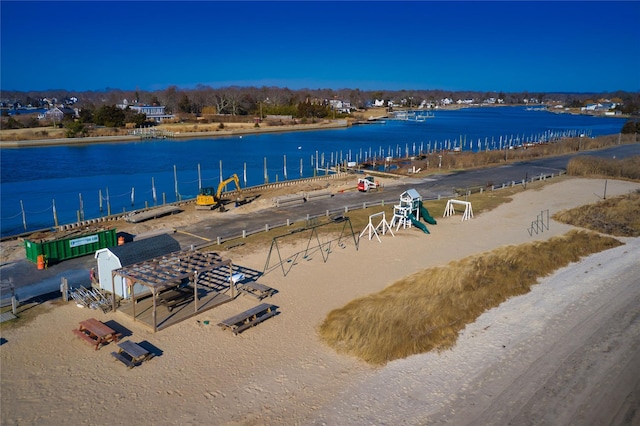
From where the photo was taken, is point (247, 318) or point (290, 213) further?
point (290, 213)

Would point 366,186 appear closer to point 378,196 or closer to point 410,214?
point 378,196

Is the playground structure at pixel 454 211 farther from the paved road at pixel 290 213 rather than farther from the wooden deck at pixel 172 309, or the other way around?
the wooden deck at pixel 172 309

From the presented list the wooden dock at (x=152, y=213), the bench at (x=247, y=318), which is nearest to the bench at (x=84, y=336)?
the bench at (x=247, y=318)

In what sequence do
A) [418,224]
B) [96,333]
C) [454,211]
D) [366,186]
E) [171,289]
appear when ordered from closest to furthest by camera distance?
[96,333]
[171,289]
[418,224]
[454,211]
[366,186]

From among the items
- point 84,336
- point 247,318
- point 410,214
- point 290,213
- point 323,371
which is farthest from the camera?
point 290,213

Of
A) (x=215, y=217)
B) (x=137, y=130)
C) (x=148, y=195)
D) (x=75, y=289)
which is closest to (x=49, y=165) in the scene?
(x=148, y=195)

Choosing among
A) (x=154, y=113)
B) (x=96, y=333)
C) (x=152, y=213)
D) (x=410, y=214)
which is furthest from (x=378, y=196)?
(x=154, y=113)

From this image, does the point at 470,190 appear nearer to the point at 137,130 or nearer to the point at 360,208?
the point at 360,208

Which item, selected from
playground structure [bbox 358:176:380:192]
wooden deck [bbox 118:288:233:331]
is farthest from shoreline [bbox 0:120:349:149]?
wooden deck [bbox 118:288:233:331]
